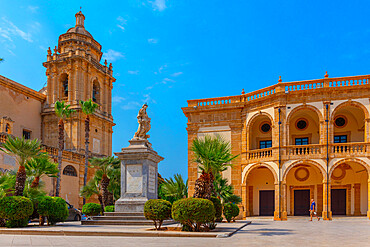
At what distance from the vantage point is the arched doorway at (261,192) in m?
35.5

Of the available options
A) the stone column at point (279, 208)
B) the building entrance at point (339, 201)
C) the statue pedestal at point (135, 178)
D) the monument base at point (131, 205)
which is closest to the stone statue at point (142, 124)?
the statue pedestal at point (135, 178)

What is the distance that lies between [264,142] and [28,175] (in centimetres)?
2214

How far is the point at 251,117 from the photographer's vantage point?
34375 millimetres

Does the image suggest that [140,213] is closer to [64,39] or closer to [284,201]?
[284,201]

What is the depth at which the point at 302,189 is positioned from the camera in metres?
35.0

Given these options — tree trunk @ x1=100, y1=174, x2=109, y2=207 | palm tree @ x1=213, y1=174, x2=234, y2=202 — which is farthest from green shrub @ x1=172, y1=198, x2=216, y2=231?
tree trunk @ x1=100, y1=174, x2=109, y2=207

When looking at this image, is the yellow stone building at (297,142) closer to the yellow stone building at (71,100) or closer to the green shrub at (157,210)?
the yellow stone building at (71,100)

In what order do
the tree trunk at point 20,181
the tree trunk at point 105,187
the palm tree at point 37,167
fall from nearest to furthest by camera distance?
the tree trunk at point 20,181 < the palm tree at point 37,167 < the tree trunk at point 105,187

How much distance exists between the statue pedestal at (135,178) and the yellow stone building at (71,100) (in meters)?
23.2

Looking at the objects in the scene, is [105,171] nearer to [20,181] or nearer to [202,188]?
[20,181]

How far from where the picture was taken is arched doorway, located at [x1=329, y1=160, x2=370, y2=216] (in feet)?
108

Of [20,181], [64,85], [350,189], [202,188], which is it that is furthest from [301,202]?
[64,85]

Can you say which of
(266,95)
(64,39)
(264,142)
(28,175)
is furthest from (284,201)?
(64,39)

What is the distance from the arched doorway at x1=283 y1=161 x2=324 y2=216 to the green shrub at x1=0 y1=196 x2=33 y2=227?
77.0ft
